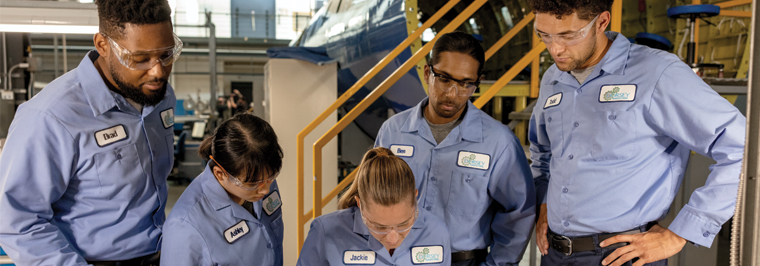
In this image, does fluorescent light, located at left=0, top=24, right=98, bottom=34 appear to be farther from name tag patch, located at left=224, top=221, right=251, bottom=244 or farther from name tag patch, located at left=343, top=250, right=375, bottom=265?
name tag patch, located at left=343, top=250, right=375, bottom=265

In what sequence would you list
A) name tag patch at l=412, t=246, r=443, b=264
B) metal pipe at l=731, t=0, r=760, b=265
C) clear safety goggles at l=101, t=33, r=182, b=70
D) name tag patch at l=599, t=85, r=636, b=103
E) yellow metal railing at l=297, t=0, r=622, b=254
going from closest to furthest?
metal pipe at l=731, t=0, r=760, b=265, clear safety goggles at l=101, t=33, r=182, b=70, name tag patch at l=599, t=85, r=636, b=103, name tag patch at l=412, t=246, r=443, b=264, yellow metal railing at l=297, t=0, r=622, b=254

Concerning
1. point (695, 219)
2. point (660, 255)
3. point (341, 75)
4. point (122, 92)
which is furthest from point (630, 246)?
point (341, 75)

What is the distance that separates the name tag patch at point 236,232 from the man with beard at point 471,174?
2.73ft

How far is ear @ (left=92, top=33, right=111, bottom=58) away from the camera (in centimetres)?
178

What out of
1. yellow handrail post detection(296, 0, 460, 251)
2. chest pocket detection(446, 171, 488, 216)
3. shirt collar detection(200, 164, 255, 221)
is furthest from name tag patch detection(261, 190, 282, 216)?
yellow handrail post detection(296, 0, 460, 251)

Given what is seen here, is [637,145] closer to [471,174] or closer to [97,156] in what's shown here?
[471,174]

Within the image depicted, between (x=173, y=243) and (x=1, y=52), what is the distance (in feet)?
27.3

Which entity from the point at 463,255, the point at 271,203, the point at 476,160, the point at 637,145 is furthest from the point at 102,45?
the point at 637,145

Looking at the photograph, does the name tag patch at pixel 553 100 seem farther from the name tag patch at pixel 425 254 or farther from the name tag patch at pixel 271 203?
the name tag patch at pixel 271 203

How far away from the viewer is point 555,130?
6.95ft

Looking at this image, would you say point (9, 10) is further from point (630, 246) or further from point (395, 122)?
point (630, 246)

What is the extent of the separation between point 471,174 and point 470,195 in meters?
0.10

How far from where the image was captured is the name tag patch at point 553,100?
2.12 metres

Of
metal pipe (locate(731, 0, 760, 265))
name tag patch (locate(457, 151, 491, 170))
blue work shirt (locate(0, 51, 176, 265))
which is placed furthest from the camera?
name tag patch (locate(457, 151, 491, 170))
